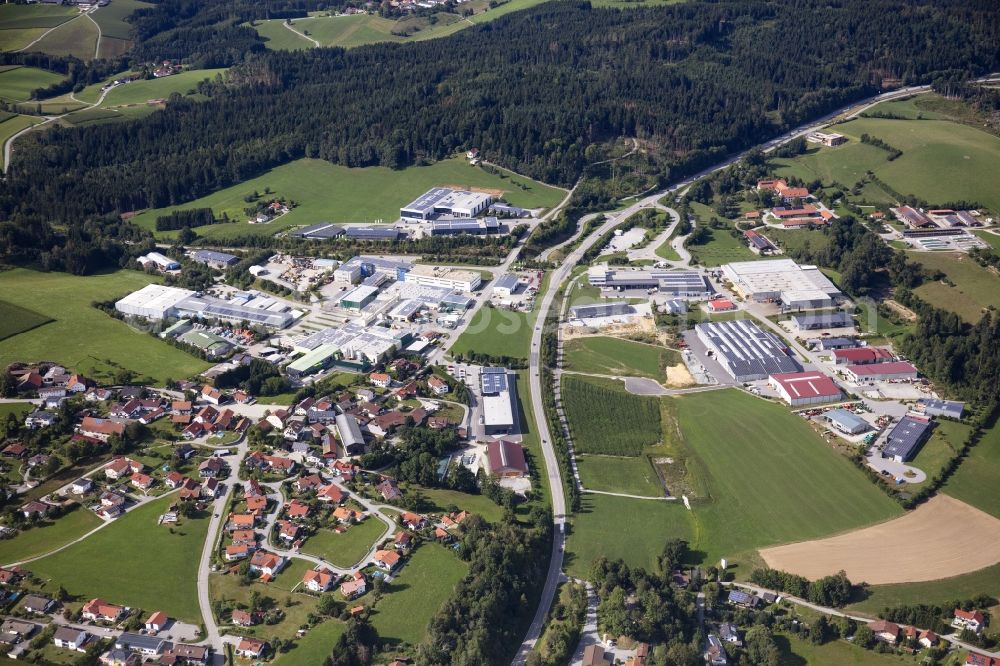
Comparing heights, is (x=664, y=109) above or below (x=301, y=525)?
above

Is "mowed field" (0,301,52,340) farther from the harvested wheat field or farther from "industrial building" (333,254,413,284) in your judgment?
the harvested wheat field

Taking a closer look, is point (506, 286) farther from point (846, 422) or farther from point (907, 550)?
point (907, 550)

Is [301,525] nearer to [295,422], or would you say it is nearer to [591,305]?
[295,422]

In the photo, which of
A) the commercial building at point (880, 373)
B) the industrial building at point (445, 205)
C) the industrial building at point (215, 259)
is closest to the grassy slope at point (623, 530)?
the commercial building at point (880, 373)

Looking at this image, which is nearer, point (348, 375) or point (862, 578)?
point (862, 578)

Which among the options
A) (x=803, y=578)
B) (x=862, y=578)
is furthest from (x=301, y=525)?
(x=862, y=578)

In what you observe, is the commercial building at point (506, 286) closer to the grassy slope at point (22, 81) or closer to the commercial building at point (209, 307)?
the commercial building at point (209, 307)
